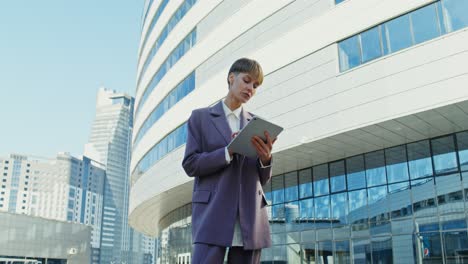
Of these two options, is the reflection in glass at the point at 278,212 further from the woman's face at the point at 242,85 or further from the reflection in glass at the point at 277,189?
the woman's face at the point at 242,85

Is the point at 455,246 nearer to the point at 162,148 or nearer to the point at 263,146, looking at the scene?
the point at 263,146

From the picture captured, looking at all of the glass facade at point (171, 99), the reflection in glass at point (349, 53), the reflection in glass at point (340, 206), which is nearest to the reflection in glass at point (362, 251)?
the reflection in glass at point (340, 206)

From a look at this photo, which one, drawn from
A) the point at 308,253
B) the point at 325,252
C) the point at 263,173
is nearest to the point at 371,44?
the point at 325,252

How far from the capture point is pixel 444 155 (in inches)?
564

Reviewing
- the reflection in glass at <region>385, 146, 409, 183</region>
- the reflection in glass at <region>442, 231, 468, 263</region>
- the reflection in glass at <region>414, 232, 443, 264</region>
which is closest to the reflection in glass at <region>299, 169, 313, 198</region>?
the reflection in glass at <region>385, 146, 409, 183</region>

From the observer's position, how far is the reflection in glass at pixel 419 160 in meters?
14.7

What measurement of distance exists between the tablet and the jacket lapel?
0.57ft

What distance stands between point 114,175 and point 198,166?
203639 mm

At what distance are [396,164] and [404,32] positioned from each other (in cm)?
456

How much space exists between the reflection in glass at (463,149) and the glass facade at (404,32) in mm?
3435

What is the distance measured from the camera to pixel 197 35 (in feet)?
72.0

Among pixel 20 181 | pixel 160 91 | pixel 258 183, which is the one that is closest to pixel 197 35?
pixel 160 91

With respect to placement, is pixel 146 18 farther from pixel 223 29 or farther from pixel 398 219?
pixel 398 219

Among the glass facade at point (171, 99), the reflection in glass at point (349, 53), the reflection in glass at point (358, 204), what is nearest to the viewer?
the reflection in glass at point (349, 53)
